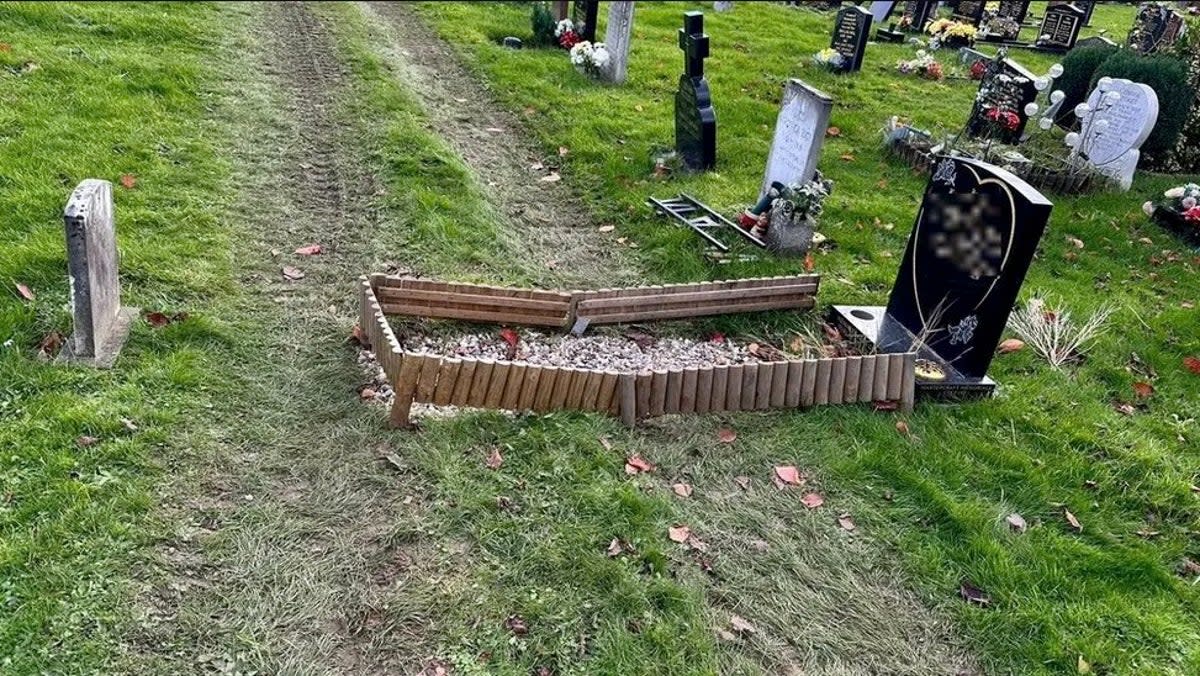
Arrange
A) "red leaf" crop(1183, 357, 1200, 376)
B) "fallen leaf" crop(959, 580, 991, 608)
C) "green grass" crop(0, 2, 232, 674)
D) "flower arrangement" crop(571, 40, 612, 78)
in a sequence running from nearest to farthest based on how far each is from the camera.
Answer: "green grass" crop(0, 2, 232, 674) < "fallen leaf" crop(959, 580, 991, 608) < "red leaf" crop(1183, 357, 1200, 376) < "flower arrangement" crop(571, 40, 612, 78)

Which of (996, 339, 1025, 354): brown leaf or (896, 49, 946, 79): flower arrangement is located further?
(896, 49, 946, 79): flower arrangement

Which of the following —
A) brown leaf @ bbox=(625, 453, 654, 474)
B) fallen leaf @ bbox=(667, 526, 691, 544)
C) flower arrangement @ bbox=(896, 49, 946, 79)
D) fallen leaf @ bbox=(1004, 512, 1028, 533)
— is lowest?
fallen leaf @ bbox=(667, 526, 691, 544)

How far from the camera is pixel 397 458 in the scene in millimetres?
4609

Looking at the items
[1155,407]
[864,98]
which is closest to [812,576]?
[1155,407]

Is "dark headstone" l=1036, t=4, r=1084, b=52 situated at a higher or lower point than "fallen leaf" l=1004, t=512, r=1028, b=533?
higher

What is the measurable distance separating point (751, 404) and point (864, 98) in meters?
7.92

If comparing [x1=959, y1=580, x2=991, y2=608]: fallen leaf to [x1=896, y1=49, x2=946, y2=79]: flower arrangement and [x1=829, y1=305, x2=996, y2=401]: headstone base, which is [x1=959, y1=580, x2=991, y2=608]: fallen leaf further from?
[x1=896, y1=49, x2=946, y2=79]: flower arrangement

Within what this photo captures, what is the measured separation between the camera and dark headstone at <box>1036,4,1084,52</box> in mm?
16094

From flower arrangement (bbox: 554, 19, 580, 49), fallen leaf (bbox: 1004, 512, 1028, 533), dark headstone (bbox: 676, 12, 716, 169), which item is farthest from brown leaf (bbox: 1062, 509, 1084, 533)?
flower arrangement (bbox: 554, 19, 580, 49)

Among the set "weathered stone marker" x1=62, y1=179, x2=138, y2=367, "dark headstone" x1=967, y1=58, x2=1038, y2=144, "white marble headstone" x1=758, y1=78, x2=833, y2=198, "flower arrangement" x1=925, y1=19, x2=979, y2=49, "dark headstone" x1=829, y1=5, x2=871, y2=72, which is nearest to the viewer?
"weathered stone marker" x1=62, y1=179, x2=138, y2=367

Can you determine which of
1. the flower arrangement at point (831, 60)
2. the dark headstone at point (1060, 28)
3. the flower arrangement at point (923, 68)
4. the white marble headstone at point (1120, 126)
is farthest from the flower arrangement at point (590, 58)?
the dark headstone at point (1060, 28)

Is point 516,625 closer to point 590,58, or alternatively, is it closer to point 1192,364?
point 1192,364

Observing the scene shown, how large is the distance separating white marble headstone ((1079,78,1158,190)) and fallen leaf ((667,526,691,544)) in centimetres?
715

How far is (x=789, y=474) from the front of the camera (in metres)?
4.82
